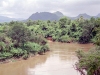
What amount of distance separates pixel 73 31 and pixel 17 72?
2000cm

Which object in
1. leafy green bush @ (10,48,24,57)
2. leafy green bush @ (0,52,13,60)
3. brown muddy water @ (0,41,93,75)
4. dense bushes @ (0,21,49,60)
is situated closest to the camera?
brown muddy water @ (0,41,93,75)

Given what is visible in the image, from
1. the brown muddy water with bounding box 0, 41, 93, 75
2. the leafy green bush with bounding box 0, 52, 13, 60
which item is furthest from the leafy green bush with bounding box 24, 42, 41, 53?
the leafy green bush with bounding box 0, 52, 13, 60

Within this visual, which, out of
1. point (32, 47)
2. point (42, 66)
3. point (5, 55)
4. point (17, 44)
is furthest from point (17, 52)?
point (42, 66)

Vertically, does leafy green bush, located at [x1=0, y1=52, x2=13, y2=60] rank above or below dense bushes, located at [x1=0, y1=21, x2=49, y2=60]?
below

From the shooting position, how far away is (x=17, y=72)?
49.4 ft

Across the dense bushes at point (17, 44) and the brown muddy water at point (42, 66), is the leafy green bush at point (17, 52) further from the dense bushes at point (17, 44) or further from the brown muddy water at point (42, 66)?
the brown muddy water at point (42, 66)

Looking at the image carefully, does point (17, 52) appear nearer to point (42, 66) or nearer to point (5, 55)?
point (5, 55)

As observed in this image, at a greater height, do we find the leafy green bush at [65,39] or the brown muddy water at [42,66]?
the leafy green bush at [65,39]

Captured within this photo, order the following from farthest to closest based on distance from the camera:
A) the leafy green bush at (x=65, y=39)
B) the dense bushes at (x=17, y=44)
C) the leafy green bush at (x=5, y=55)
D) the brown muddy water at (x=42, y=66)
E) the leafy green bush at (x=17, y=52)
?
1. the leafy green bush at (x=65, y=39)
2. the leafy green bush at (x=17, y=52)
3. the dense bushes at (x=17, y=44)
4. the leafy green bush at (x=5, y=55)
5. the brown muddy water at (x=42, y=66)

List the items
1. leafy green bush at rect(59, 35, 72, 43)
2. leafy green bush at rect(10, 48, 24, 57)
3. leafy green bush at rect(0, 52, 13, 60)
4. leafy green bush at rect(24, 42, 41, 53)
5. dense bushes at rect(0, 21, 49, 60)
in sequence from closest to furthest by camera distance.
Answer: leafy green bush at rect(0, 52, 13, 60)
dense bushes at rect(0, 21, 49, 60)
leafy green bush at rect(10, 48, 24, 57)
leafy green bush at rect(24, 42, 41, 53)
leafy green bush at rect(59, 35, 72, 43)

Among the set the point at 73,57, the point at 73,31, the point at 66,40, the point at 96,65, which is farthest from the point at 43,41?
the point at 96,65

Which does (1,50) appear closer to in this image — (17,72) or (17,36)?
(17,36)

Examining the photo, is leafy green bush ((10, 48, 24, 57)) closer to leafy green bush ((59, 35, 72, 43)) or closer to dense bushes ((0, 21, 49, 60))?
dense bushes ((0, 21, 49, 60))

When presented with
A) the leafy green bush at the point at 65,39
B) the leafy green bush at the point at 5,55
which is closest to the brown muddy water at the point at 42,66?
the leafy green bush at the point at 5,55
